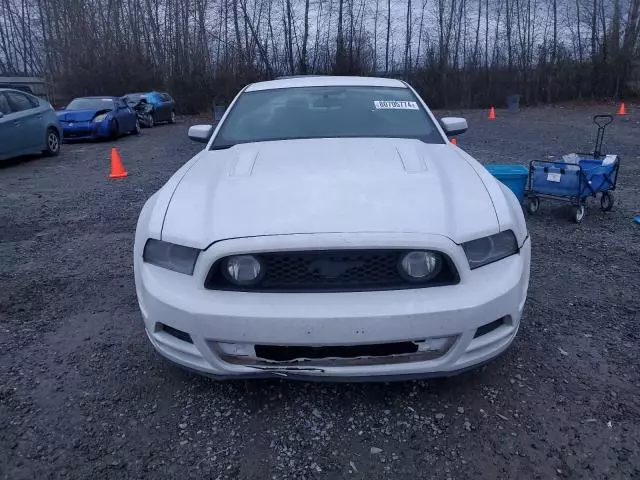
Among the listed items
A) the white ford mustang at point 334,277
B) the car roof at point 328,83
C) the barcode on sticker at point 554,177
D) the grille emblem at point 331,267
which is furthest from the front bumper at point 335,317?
the barcode on sticker at point 554,177

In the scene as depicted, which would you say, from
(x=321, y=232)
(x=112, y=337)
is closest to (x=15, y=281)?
(x=112, y=337)

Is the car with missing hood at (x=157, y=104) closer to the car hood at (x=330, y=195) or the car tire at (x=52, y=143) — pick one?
the car tire at (x=52, y=143)

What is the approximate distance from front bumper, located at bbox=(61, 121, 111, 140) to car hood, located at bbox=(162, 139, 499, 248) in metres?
11.8

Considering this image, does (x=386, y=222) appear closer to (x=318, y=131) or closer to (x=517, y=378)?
(x=517, y=378)

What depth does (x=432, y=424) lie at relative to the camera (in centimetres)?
221

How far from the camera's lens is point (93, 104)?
1418 centimetres

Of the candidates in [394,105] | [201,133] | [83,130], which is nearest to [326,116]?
[394,105]

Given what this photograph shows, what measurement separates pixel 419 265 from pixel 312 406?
81 centimetres

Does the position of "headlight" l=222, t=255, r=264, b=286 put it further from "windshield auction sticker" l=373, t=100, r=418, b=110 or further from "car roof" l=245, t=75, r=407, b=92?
"car roof" l=245, t=75, r=407, b=92

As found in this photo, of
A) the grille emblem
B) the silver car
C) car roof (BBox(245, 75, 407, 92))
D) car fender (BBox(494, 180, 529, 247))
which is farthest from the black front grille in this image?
the silver car

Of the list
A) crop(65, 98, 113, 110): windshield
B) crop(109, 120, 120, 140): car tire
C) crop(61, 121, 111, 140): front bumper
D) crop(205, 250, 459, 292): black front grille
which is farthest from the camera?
crop(65, 98, 113, 110): windshield

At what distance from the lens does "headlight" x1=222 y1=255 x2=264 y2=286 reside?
2135 millimetres

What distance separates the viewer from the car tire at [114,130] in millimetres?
13805

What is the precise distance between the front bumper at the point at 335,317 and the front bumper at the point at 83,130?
41.7 ft
